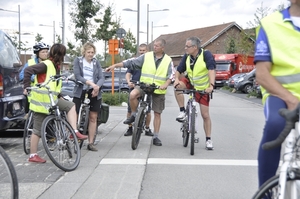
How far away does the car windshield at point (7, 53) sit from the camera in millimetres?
8031

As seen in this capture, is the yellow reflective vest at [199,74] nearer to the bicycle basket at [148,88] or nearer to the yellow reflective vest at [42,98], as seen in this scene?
the bicycle basket at [148,88]

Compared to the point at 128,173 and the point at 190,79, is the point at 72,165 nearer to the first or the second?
the point at 128,173

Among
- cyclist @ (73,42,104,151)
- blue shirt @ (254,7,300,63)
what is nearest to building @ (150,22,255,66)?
cyclist @ (73,42,104,151)

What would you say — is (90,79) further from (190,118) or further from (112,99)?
(112,99)

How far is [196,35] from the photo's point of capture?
8181 cm

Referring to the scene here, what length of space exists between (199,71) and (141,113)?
116cm

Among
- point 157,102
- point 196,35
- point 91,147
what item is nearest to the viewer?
point 91,147

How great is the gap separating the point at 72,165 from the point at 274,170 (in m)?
3.61

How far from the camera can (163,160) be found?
709 cm

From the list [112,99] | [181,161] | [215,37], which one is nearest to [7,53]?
[181,161]

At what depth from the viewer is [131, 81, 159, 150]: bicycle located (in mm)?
7863

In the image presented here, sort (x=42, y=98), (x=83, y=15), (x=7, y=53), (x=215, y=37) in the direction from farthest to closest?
(x=215, y=37), (x=83, y=15), (x=7, y=53), (x=42, y=98)

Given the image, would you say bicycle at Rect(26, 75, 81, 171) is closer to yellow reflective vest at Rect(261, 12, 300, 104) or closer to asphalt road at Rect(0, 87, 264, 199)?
asphalt road at Rect(0, 87, 264, 199)

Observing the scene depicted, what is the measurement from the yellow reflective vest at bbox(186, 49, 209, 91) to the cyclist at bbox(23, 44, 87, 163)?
224 centimetres
